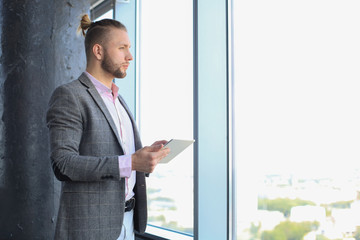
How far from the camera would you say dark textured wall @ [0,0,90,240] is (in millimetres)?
2840

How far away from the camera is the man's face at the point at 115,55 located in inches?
71.8

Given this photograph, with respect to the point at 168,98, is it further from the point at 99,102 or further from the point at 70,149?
the point at 70,149

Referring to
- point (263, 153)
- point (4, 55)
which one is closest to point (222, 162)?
point (263, 153)

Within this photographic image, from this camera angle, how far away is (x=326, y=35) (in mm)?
2244

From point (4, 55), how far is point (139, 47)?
1.34m

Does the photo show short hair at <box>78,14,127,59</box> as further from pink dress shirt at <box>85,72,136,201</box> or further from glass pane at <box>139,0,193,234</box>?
glass pane at <box>139,0,193,234</box>

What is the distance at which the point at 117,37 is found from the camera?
6.08 feet

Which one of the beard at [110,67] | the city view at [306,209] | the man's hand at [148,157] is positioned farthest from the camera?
the city view at [306,209]

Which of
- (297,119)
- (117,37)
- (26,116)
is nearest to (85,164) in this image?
(117,37)

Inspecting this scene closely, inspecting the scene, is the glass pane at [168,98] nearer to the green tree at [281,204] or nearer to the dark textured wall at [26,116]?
the green tree at [281,204]

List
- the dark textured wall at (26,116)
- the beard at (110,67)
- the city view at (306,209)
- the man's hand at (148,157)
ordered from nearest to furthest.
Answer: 1. the man's hand at (148,157)
2. the beard at (110,67)
3. the city view at (306,209)
4. the dark textured wall at (26,116)

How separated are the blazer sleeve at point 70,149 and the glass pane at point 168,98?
5.03 ft

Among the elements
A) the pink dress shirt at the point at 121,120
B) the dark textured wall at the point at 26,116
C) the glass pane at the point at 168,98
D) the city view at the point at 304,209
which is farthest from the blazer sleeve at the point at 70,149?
the glass pane at the point at 168,98

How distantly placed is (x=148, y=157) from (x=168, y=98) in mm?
1894
